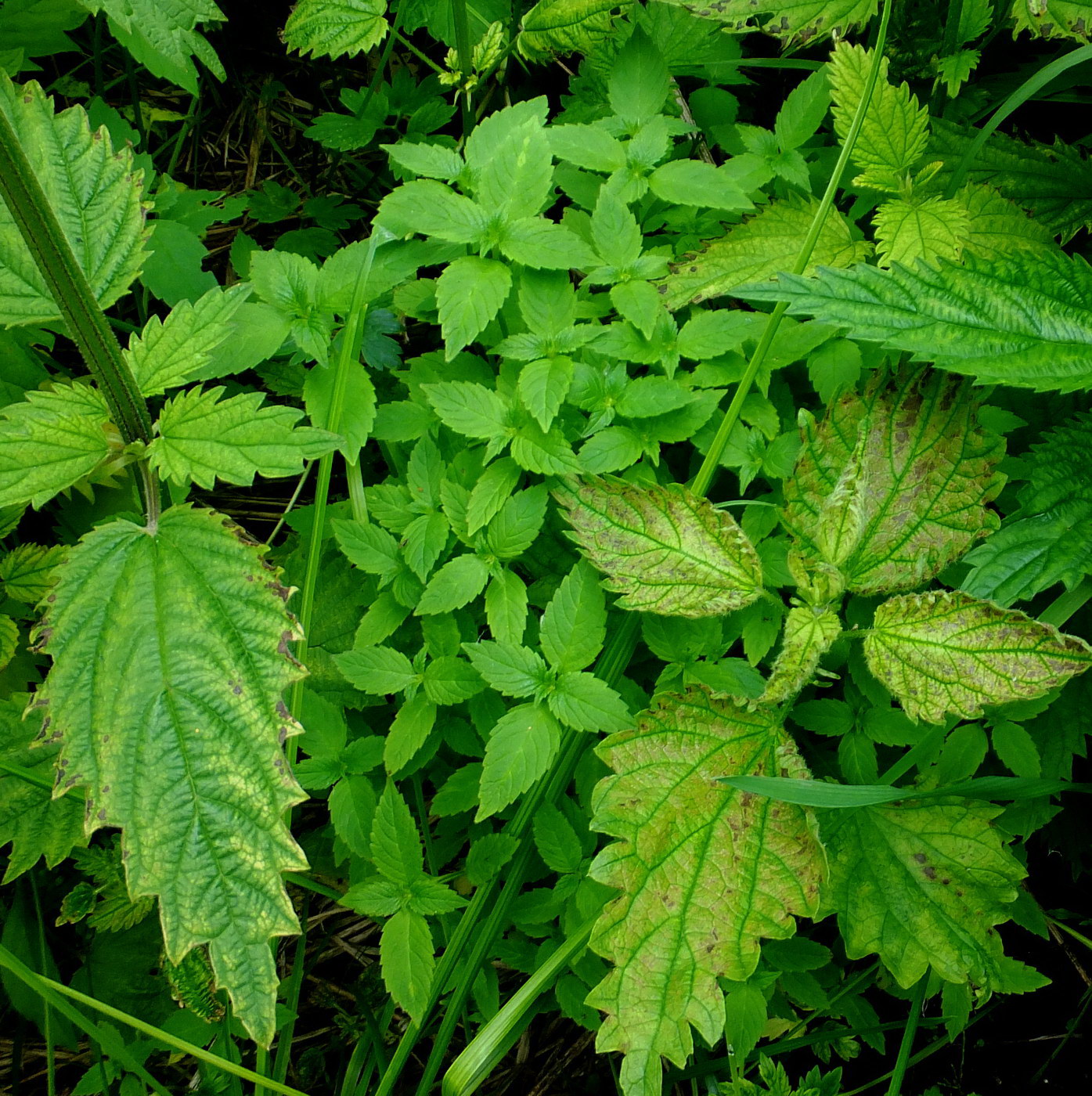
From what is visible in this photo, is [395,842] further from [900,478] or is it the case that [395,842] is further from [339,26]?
[339,26]

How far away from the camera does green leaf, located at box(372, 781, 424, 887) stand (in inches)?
61.4

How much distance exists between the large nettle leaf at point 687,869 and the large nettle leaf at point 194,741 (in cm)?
50

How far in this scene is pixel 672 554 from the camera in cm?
159

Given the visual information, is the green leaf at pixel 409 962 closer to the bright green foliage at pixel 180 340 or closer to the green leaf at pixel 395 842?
the green leaf at pixel 395 842

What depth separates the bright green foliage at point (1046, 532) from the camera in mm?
1526

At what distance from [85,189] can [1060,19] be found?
71.8 inches

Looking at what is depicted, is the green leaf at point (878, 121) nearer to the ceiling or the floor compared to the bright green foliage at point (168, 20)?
nearer to the floor

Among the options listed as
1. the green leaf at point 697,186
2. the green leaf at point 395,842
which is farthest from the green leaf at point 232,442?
the green leaf at point 697,186

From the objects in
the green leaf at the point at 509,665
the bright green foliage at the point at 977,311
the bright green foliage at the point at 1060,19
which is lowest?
the green leaf at the point at 509,665

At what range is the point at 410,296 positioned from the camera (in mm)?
1916

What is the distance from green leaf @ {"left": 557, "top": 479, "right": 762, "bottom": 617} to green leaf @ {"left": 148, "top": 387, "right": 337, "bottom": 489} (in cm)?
52

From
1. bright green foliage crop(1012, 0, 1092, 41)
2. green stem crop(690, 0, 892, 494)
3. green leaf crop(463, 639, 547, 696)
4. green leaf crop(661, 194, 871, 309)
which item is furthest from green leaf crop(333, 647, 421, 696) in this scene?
bright green foliage crop(1012, 0, 1092, 41)

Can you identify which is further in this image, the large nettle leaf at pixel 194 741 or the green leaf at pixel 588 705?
the green leaf at pixel 588 705

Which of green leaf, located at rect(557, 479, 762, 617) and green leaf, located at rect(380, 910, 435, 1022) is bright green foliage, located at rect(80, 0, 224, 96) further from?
green leaf, located at rect(380, 910, 435, 1022)
